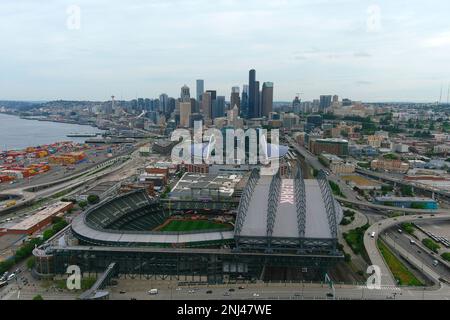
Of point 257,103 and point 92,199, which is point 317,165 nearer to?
point 92,199

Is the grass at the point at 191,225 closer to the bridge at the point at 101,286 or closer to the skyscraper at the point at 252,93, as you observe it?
the bridge at the point at 101,286

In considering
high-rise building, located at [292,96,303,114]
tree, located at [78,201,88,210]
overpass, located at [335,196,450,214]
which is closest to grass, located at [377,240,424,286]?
overpass, located at [335,196,450,214]

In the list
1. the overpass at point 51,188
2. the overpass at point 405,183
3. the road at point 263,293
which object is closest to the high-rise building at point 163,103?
the overpass at point 51,188

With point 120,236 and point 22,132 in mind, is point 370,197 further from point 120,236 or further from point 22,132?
point 22,132

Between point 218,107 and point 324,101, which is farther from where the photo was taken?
point 324,101

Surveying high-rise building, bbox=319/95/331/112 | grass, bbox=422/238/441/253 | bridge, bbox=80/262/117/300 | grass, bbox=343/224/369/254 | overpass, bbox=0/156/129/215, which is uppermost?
high-rise building, bbox=319/95/331/112

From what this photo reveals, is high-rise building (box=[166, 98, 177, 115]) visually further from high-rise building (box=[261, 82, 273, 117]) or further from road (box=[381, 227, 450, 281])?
road (box=[381, 227, 450, 281])

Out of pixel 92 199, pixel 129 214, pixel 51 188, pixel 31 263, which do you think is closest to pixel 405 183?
pixel 129 214

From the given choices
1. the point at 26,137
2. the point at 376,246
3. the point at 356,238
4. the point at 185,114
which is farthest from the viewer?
the point at 185,114

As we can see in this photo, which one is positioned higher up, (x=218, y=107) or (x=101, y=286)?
(x=218, y=107)
